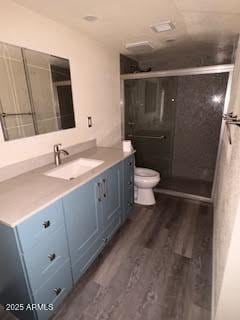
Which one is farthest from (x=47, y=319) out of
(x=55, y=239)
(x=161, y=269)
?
(x=161, y=269)

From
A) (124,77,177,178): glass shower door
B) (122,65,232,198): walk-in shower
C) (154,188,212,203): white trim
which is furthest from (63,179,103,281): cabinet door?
(124,77,177,178): glass shower door

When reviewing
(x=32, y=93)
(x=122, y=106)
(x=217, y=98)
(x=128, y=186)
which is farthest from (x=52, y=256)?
(x=217, y=98)

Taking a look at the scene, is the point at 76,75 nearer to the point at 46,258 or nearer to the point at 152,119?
the point at 152,119

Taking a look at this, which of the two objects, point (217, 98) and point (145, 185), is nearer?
point (145, 185)

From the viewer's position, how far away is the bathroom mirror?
137 centimetres

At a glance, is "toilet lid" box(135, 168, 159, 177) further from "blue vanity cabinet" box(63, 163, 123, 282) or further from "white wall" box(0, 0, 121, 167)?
"blue vanity cabinet" box(63, 163, 123, 282)

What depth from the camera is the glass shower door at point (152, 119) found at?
9.72ft

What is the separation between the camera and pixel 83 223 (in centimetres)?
144

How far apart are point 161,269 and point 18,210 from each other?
1.31 meters

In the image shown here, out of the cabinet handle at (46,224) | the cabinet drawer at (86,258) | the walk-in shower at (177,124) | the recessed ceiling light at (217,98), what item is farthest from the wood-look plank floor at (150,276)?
the recessed ceiling light at (217,98)

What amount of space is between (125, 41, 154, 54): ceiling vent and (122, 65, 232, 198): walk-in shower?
0.32 m

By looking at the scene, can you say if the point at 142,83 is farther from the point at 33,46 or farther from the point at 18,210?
the point at 18,210

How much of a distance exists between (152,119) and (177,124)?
521 millimetres

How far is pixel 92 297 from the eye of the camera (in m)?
1.40
